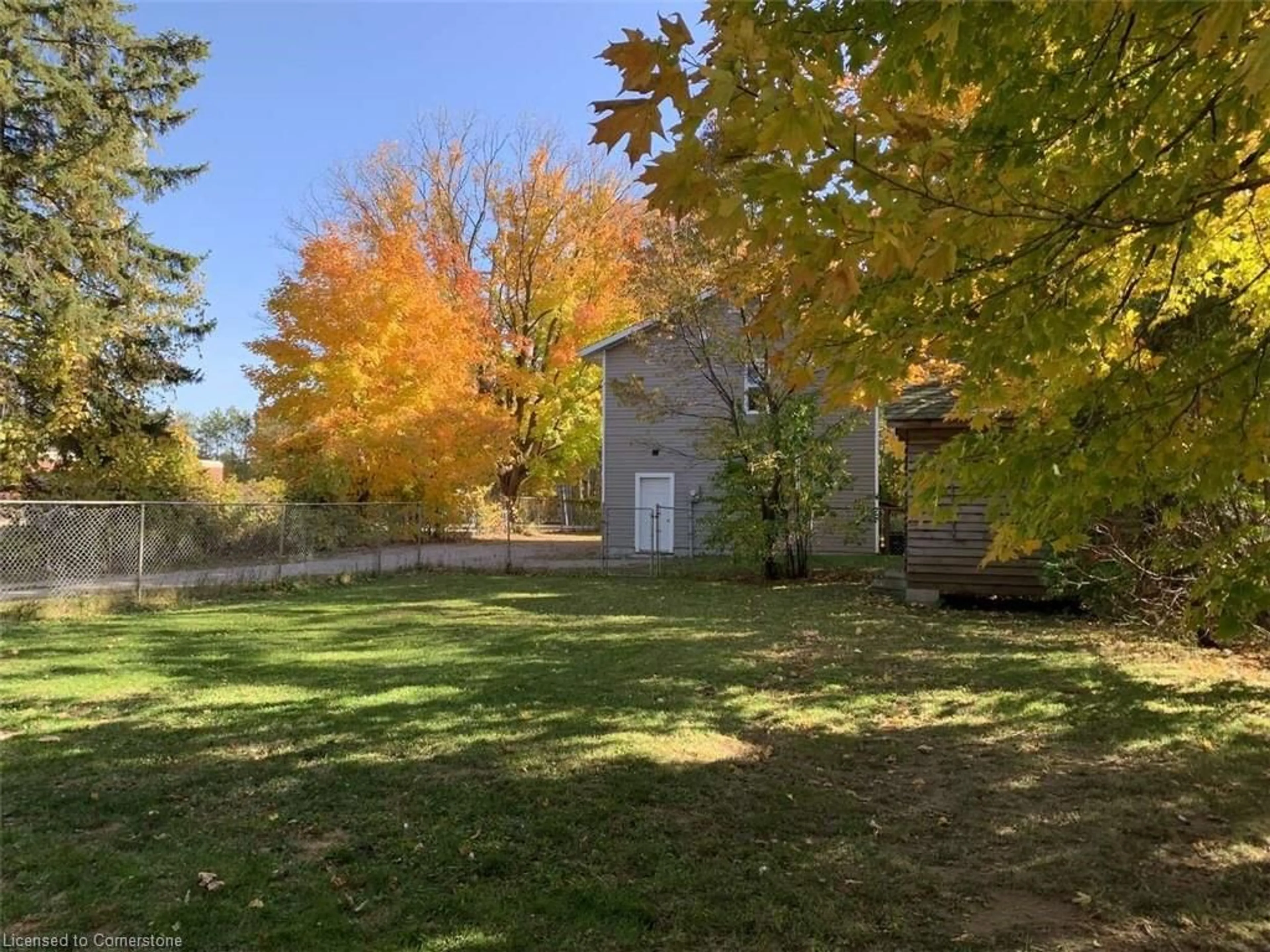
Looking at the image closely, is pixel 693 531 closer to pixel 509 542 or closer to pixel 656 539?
pixel 656 539

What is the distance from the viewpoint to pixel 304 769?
452 centimetres

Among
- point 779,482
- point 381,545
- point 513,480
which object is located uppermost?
point 513,480

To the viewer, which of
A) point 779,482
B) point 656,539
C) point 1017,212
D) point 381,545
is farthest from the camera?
point 656,539

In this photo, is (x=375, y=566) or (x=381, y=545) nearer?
(x=375, y=566)

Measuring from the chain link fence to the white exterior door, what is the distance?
5cm

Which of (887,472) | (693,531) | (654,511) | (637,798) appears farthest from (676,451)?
(637,798)

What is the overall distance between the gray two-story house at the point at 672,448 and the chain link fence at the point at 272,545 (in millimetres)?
118

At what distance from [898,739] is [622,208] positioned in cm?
2850

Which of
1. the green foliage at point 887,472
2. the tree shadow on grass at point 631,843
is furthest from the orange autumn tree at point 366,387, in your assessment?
the tree shadow on grass at point 631,843

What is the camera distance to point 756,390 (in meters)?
15.9

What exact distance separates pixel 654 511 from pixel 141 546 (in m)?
11.8

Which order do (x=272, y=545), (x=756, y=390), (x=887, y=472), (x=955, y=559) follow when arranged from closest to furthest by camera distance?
(x=955, y=559) < (x=272, y=545) < (x=756, y=390) < (x=887, y=472)

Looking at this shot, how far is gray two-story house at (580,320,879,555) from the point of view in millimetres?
16672

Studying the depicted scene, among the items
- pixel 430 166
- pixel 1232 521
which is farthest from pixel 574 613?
pixel 430 166
